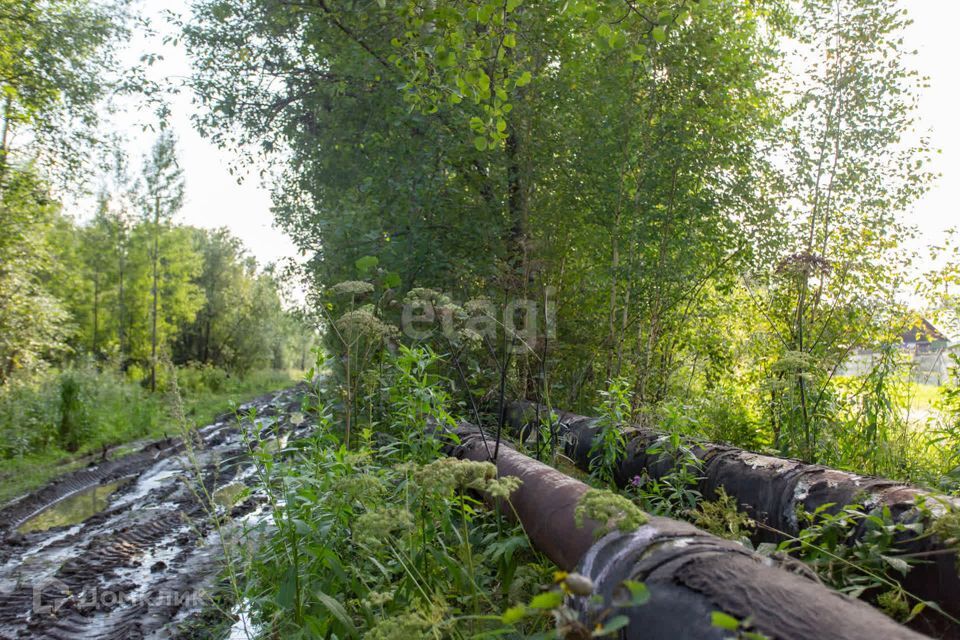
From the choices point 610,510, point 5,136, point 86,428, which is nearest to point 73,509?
point 86,428

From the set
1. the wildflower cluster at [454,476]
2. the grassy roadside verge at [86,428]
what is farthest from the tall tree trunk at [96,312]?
the wildflower cluster at [454,476]

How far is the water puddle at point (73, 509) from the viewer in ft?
24.1

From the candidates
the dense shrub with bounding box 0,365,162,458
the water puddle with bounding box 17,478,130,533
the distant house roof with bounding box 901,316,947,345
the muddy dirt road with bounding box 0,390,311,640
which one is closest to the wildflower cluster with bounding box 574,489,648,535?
the muddy dirt road with bounding box 0,390,311,640

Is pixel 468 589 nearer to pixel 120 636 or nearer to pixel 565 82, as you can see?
pixel 120 636

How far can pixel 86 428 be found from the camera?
1284 cm

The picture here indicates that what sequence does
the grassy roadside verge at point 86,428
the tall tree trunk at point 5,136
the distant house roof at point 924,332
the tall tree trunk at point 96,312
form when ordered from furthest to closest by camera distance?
the tall tree trunk at point 96,312, the tall tree trunk at point 5,136, the grassy roadside verge at point 86,428, the distant house roof at point 924,332

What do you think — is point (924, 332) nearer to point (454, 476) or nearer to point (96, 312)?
point (454, 476)

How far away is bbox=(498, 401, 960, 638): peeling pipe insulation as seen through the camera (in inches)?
81.0

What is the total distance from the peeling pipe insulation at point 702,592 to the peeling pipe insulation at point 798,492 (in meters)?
0.66

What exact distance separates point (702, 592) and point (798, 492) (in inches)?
64.7

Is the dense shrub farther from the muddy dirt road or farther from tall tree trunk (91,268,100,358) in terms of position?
tall tree trunk (91,268,100,358)

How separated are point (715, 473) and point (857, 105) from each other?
5013 mm

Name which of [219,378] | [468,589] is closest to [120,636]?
[468,589]
